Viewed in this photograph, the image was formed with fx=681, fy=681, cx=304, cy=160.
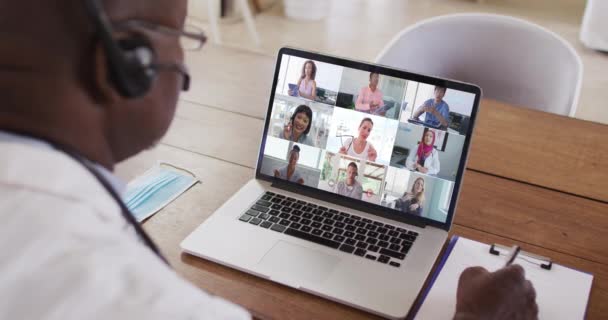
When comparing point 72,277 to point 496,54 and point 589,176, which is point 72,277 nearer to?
point 589,176

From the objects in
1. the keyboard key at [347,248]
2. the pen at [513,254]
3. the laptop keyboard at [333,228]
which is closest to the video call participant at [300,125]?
the laptop keyboard at [333,228]

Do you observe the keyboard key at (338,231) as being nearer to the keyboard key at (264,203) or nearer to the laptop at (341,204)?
the laptop at (341,204)

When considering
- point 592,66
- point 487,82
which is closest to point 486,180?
point 487,82

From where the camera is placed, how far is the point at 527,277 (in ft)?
3.32

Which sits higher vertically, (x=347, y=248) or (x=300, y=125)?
(x=300, y=125)

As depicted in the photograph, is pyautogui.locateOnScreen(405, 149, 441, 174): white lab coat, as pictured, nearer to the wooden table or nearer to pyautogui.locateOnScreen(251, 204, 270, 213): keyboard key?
the wooden table

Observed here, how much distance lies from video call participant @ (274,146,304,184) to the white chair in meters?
0.67

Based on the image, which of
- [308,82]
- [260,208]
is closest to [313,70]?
[308,82]

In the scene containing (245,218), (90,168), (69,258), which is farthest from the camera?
(245,218)

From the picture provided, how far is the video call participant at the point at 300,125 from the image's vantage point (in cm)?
A: 119

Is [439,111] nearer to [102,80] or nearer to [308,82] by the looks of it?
[308,82]

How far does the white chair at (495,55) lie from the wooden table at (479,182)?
12.2 inches

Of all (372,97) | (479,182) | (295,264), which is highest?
(372,97)

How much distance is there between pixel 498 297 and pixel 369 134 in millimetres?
369
